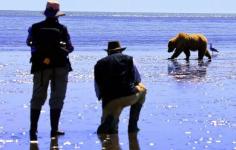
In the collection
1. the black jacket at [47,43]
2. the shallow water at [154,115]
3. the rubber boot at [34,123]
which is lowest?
the shallow water at [154,115]

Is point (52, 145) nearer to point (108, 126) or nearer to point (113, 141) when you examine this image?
point (113, 141)

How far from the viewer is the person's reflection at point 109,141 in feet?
32.6

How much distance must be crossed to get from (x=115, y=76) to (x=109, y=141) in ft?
2.98

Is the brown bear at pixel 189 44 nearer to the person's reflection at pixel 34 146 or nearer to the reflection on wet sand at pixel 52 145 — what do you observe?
the reflection on wet sand at pixel 52 145

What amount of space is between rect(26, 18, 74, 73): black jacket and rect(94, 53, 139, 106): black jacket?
1.80ft

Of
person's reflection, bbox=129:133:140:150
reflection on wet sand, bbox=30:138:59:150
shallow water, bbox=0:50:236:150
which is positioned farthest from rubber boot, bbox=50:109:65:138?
person's reflection, bbox=129:133:140:150

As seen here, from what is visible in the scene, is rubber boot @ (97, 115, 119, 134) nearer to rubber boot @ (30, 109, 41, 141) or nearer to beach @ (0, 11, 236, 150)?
beach @ (0, 11, 236, 150)

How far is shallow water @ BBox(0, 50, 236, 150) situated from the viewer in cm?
1029

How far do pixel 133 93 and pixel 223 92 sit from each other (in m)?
5.62

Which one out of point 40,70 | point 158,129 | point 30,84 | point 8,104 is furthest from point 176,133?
point 30,84

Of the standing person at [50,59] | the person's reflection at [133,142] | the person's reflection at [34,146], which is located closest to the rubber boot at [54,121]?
the standing person at [50,59]

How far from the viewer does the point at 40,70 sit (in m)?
10.6

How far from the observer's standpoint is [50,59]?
1055 centimetres

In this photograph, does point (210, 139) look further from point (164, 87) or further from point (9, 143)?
point (164, 87)
